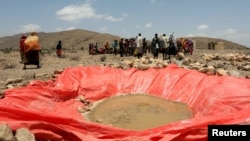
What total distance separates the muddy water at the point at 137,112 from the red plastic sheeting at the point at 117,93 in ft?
0.86

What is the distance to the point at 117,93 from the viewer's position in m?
6.91

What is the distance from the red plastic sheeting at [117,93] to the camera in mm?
4098

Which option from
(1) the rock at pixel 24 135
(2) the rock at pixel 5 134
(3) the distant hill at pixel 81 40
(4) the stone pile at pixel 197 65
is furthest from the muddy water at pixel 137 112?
(3) the distant hill at pixel 81 40

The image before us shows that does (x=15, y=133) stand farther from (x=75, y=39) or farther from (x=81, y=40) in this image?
(x=75, y=39)

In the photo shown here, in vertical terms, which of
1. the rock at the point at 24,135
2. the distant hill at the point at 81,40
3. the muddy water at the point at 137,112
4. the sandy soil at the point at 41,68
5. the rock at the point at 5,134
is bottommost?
the muddy water at the point at 137,112

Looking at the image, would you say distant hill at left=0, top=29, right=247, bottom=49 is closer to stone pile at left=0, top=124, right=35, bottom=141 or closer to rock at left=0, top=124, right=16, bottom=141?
stone pile at left=0, top=124, right=35, bottom=141

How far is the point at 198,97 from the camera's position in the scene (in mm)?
6191

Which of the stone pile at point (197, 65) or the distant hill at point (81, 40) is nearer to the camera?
the stone pile at point (197, 65)

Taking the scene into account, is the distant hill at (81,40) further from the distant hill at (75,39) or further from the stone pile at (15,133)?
the stone pile at (15,133)

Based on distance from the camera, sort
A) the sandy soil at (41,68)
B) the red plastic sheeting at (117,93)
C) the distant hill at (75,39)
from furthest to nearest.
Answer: the distant hill at (75,39) < the sandy soil at (41,68) < the red plastic sheeting at (117,93)

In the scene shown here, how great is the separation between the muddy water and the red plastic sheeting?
0.26 metres

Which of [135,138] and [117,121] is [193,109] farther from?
[135,138]

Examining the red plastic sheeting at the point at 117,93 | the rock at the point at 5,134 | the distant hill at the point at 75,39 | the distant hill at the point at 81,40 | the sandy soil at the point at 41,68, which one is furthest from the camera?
the distant hill at the point at 75,39

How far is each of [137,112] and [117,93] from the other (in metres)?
1.19
